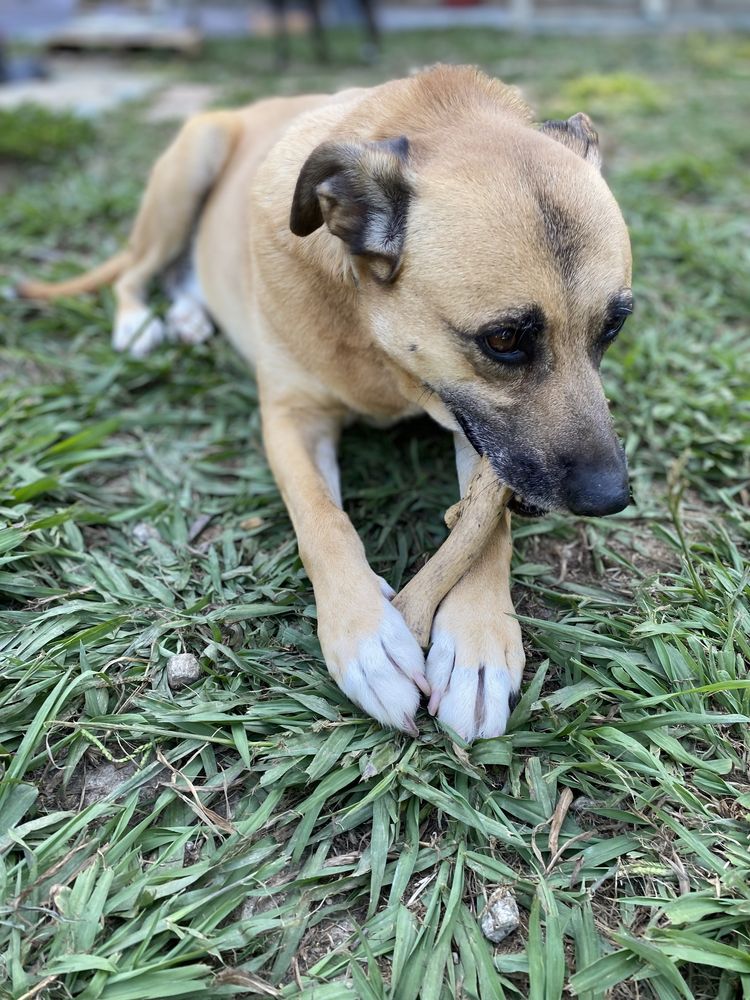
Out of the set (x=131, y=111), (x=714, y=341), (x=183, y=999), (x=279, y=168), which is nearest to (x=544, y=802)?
(x=183, y=999)

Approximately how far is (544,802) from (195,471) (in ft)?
5.92

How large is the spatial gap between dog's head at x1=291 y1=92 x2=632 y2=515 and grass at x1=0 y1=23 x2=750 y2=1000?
0.48 m

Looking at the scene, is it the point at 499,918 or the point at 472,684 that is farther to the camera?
the point at 472,684

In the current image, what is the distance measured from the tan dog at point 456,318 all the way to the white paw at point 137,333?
1284 millimetres

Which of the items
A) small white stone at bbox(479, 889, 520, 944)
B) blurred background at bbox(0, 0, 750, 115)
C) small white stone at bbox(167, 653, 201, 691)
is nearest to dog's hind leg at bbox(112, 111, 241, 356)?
small white stone at bbox(167, 653, 201, 691)

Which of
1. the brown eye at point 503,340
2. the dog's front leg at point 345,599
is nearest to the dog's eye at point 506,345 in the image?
the brown eye at point 503,340

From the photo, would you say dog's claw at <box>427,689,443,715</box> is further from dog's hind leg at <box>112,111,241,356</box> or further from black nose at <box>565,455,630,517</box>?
dog's hind leg at <box>112,111,241,356</box>

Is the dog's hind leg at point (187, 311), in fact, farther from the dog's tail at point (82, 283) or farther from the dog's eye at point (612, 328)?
the dog's eye at point (612, 328)

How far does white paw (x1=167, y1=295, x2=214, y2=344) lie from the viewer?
12.6 feet

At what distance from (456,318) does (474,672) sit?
2.99 ft

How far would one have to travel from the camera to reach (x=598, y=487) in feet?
6.66

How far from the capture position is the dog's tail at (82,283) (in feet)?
13.1

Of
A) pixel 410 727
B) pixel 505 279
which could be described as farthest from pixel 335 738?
pixel 505 279

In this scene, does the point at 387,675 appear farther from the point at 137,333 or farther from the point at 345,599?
the point at 137,333
